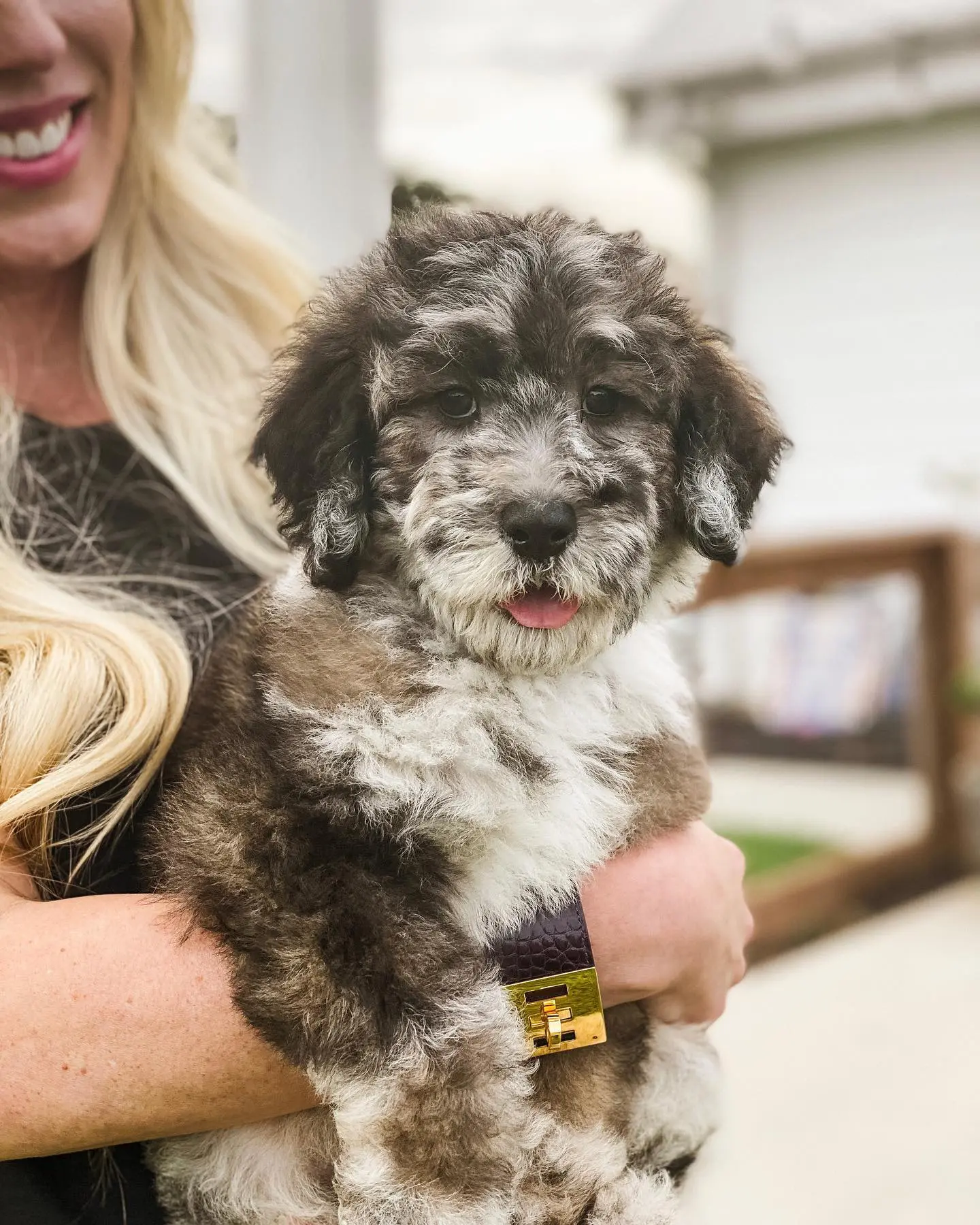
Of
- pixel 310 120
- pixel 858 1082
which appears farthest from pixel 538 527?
pixel 858 1082

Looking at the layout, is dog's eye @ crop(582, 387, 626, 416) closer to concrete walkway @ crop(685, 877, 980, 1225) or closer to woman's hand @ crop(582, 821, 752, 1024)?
woman's hand @ crop(582, 821, 752, 1024)

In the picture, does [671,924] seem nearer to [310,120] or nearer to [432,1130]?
[432,1130]

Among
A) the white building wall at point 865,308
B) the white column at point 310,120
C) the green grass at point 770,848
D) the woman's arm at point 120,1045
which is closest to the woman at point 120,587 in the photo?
the woman's arm at point 120,1045

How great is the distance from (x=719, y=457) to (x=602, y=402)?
21 centimetres

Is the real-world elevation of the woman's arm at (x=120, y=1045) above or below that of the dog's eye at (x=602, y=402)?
below

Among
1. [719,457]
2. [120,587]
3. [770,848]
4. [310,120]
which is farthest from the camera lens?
[770,848]

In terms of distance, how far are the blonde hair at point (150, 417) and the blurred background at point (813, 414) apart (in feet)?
0.92

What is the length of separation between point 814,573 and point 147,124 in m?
5.45

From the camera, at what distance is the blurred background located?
4.39 m

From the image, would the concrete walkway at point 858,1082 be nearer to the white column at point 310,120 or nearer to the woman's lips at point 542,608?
the woman's lips at point 542,608

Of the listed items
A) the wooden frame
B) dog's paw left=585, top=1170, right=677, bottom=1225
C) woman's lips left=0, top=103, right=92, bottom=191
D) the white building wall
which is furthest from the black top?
the white building wall

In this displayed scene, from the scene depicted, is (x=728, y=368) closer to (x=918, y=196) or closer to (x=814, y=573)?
(x=814, y=573)

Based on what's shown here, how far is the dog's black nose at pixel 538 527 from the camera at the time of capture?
1636mm

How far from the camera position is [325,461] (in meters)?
1.80
